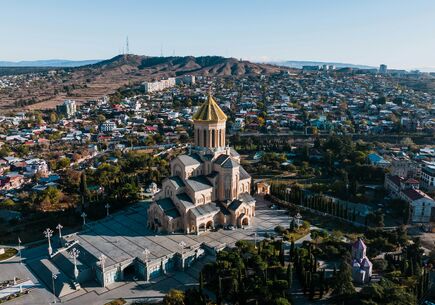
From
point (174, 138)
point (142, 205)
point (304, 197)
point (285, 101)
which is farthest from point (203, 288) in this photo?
point (285, 101)

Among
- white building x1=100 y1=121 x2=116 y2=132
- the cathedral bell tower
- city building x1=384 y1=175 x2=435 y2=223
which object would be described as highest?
the cathedral bell tower

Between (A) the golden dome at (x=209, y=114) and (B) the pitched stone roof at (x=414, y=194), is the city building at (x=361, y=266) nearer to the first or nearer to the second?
(B) the pitched stone roof at (x=414, y=194)

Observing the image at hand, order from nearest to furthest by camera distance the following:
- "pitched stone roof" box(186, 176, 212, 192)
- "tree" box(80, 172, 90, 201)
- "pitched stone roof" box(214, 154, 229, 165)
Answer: "pitched stone roof" box(186, 176, 212, 192) → "pitched stone roof" box(214, 154, 229, 165) → "tree" box(80, 172, 90, 201)

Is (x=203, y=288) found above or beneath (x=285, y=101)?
beneath

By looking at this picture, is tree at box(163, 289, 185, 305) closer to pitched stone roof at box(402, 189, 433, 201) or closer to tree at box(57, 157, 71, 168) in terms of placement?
pitched stone roof at box(402, 189, 433, 201)

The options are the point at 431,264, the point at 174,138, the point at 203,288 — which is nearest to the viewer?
the point at 203,288

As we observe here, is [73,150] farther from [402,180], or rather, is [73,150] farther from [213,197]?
[402,180]

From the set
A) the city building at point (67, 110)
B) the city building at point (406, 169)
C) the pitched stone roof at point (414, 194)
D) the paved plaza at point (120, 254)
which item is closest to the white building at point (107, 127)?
the city building at point (67, 110)

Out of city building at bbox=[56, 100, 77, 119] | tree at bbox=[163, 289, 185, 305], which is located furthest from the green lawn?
city building at bbox=[56, 100, 77, 119]
